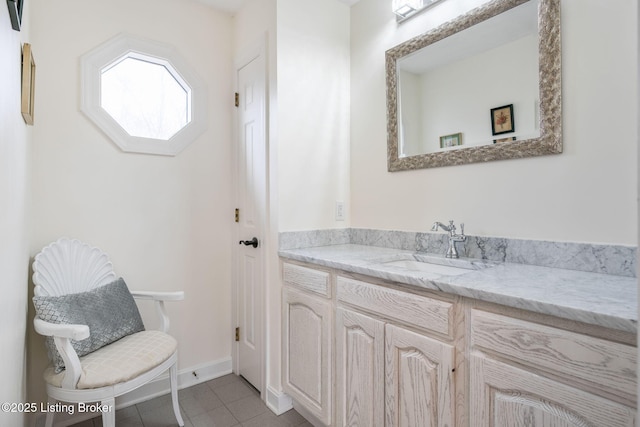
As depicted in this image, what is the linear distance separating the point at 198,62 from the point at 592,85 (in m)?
2.24

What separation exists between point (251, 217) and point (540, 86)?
1705 mm

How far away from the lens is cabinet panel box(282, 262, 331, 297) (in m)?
1.65

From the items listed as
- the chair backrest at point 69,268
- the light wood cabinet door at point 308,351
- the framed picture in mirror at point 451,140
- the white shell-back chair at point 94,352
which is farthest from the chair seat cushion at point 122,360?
the framed picture in mirror at point 451,140

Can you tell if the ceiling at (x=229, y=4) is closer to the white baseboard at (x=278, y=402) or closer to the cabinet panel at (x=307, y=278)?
the cabinet panel at (x=307, y=278)

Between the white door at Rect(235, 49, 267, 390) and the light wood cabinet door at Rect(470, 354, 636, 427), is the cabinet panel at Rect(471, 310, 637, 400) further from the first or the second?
the white door at Rect(235, 49, 267, 390)

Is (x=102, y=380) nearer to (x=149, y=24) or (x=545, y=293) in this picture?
(x=545, y=293)

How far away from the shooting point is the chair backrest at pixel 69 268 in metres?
1.68

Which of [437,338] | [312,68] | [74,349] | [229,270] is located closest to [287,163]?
[312,68]

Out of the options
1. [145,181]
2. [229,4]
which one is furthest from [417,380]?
[229,4]

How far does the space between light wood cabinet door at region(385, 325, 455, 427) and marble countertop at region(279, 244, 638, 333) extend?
22 centimetres

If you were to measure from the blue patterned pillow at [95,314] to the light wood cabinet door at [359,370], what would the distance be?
1144 millimetres

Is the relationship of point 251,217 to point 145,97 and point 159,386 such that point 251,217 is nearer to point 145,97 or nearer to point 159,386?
point 145,97

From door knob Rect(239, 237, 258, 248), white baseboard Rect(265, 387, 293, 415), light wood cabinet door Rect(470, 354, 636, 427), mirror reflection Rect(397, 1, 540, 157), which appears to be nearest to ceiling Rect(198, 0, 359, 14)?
mirror reflection Rect(397, 1, 540, 157)

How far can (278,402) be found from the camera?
195 centimetres
